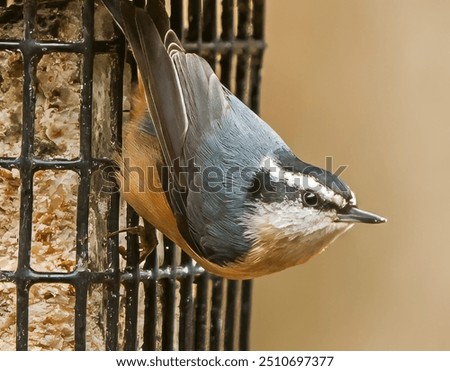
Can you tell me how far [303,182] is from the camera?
301 cm

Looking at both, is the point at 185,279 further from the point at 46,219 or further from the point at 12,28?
the point at 12,28

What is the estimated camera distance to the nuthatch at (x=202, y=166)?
313 centimetres

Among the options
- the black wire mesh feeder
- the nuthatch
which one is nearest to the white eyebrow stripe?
the nuthatch

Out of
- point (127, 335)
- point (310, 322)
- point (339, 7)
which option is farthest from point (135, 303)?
point (339, 7)

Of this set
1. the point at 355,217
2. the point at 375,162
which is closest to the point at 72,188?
the point at 355,217

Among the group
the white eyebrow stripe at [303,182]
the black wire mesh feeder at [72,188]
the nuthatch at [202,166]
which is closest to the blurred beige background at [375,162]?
the black wire mesh feeder at [72,188]

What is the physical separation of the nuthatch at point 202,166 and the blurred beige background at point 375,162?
5.40 feet

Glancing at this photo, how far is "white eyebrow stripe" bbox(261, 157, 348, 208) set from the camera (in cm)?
298

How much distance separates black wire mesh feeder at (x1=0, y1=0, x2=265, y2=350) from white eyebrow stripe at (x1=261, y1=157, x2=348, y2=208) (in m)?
0.48

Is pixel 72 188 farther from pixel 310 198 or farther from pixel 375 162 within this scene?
pixel 375 162

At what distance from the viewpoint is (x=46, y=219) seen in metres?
3.38

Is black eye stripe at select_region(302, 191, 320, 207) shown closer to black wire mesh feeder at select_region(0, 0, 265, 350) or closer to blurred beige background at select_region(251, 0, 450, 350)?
black wire mesh feeder at select_region(0, 0, 265, 350)

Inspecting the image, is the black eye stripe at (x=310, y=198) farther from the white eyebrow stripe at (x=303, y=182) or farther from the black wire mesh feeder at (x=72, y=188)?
the black wire mesh feeder at (x=72, y=188)

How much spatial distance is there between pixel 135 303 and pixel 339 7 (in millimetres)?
2063
